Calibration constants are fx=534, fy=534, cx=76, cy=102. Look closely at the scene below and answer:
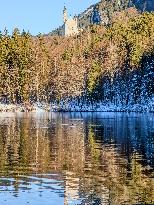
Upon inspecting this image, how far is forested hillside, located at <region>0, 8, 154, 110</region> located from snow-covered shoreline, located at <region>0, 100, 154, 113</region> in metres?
1.18

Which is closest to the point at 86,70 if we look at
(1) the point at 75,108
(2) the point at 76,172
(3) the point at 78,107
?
(3) the point at 78,107

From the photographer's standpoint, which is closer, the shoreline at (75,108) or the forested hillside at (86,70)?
the shoreline at (75,108)

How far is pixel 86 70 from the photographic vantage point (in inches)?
6545

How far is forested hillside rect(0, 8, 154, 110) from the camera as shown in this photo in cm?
14900

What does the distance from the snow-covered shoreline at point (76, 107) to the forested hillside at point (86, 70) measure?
1179mm

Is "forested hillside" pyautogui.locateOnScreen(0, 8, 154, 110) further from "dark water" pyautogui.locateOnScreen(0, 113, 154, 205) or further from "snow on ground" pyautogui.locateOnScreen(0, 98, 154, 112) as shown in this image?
"dark water" pyautogui.locateOnScreen(0, 113, 154, 205)

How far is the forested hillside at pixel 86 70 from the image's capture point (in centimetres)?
14900

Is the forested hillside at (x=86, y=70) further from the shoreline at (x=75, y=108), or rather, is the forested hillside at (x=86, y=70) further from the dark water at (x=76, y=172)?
the dark water at (x=76, y=172)

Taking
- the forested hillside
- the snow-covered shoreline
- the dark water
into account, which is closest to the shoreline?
the snow-covered shoreline

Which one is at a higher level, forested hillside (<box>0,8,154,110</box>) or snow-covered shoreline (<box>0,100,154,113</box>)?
forested hillside (<box>0,8,154,110</box>)

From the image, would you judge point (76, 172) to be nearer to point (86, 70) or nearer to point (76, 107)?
point (76, 107)

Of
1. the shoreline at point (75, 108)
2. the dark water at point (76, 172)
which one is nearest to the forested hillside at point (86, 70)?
the shoreline at point (75, 108)

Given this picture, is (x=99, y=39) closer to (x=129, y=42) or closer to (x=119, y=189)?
(x=129, y=42)

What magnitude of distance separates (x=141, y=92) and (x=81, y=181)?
123 m
